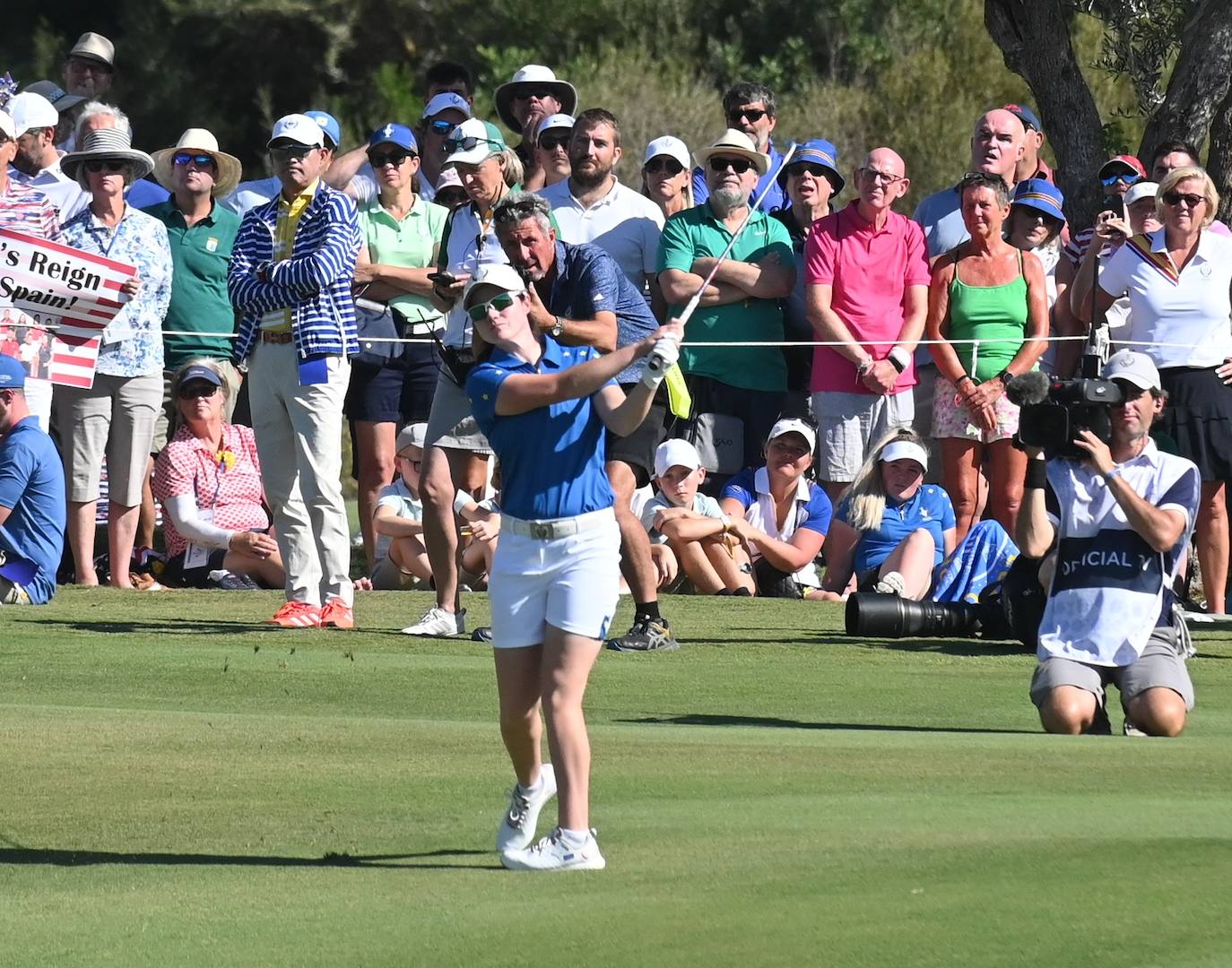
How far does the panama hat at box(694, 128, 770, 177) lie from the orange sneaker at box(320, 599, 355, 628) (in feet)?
12.3

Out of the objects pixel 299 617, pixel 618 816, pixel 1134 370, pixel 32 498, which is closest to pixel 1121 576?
pixel 1134 370

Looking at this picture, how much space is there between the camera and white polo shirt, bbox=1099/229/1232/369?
12281 mm

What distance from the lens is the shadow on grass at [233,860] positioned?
6.30 metres

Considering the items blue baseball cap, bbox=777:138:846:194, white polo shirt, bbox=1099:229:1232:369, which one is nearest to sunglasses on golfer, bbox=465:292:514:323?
white polo shirt, bbox=1099:229:1232:369

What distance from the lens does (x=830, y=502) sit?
13305 mm

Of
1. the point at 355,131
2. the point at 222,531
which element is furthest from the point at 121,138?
the point at 355,131

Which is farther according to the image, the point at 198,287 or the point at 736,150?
the point at 198,287

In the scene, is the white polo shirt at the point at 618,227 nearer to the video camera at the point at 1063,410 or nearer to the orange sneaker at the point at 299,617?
the orange sneaker at the point at 299,617

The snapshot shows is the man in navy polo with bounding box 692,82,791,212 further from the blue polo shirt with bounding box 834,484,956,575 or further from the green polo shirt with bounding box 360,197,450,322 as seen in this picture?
the blue polo shirt with bounding box 834,484,956,575

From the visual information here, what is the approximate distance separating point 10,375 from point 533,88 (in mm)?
4187

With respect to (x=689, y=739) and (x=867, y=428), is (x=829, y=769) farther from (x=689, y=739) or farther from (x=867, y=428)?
(x=867, y=428)

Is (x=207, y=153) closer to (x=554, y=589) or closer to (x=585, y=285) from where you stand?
(x=585, y=285)

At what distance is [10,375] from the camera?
39.4 feet

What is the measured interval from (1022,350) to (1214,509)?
175cm
